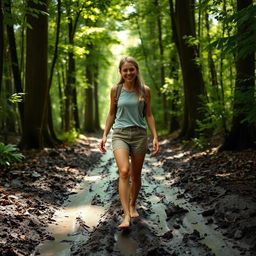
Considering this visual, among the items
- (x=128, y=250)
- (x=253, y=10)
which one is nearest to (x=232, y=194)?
(x=128, y=250)

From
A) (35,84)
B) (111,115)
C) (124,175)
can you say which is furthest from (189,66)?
(124,175)

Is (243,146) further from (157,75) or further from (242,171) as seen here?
(157,75)

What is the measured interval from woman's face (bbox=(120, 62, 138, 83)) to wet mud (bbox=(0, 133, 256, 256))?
2.17 metres

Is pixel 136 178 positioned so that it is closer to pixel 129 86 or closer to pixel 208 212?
pixel 208 212

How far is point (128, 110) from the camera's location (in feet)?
16.0

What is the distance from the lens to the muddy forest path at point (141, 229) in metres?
3.97

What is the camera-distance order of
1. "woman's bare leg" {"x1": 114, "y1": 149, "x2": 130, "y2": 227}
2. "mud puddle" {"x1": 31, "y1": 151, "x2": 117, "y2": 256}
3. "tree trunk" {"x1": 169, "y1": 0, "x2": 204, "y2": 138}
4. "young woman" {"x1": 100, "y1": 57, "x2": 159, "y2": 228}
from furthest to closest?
1. "tree trunk" {"x1": 169, "y1": 0, "x2": 204, "y2": 138}
2. "young woman" {"x1": 100, "y1": 57, "x2": 159, "y2": 228}
3. "woman's bare leg" {"x1": 114, "y1": 149, "x2": 130, "y2": 227}
4. "mud puddle" {"x1": 31, "y1": 151, "x2": 117, "y2": 256}

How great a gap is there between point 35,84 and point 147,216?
28.7 ft

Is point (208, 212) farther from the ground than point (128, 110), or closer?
closer

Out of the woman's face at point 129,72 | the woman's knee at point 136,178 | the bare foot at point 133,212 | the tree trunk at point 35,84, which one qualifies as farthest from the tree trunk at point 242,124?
the tree trunk at point 35,84

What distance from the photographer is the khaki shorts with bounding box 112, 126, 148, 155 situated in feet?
15.9

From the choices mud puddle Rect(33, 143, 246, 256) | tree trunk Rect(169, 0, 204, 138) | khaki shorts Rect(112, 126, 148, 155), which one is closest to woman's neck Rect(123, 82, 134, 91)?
khaki shorts Rect(112, 126, 148, 155)

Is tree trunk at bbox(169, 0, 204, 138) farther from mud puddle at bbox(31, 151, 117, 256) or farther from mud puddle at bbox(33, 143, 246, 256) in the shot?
mud puddle at bbox(33, 143, 246, 256)

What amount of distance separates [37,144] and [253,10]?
961cm
